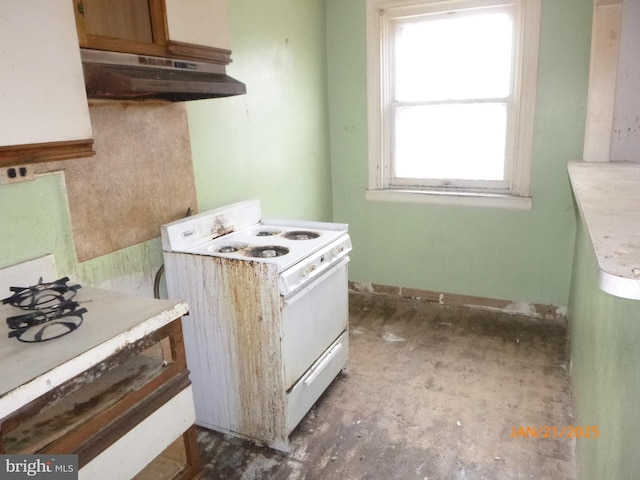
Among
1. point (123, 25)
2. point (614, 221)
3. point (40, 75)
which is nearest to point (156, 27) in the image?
point (123, 25)

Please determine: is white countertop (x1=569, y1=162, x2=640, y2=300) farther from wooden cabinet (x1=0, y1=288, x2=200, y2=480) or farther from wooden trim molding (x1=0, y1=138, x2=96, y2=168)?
wooden trim molding (x1=0, y1=138, x2=96, y2=168)

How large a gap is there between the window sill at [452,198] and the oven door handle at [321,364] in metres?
1.51

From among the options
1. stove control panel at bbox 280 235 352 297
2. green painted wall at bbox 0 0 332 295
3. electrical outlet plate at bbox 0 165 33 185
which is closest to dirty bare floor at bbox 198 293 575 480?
stove control panel at bbox 280 235 352 297

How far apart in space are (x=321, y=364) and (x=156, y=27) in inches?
65.5

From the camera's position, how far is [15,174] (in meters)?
1.59

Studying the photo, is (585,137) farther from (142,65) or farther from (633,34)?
(142,65)

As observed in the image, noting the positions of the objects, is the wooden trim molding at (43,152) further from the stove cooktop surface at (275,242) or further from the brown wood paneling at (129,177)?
the stove cooktop surface at (275,242)

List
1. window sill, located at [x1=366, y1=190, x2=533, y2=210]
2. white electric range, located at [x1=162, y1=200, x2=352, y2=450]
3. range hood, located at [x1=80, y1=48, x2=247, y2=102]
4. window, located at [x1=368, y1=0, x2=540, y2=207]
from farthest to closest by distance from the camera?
window sill, located at [x1=366, y1=190, x2=533, y2=210] → window, located at [x1=368, y1=0, x2=540, y2=207] → white electric range, located at [x1=162, y1=200, x2=352, y2=450] → range hood, located at [x1=80, y1=48, x2=247, y2=102]

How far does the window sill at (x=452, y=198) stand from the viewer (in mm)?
3289

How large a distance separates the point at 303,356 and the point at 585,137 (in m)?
2.18

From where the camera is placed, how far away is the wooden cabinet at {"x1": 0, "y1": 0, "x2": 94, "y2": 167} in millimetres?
1241

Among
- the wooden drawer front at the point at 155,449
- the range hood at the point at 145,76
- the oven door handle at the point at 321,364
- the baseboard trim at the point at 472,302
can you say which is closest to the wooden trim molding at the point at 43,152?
the range hood at the point at 145,76

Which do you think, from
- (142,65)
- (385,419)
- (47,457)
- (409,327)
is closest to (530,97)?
(409,327)

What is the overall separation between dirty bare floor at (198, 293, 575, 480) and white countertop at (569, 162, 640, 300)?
118cm
